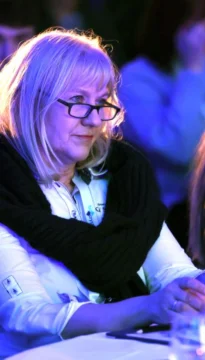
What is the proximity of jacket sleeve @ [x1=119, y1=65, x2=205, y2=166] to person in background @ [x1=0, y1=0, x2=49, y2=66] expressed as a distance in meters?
0.52

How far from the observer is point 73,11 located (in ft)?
15.4

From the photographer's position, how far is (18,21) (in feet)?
15.1

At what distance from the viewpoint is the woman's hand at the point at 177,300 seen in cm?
239

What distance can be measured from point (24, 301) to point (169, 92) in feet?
6.38

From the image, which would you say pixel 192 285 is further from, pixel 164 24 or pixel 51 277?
pixel 164 24

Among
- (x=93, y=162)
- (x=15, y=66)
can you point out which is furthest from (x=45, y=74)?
(x=93, y=162)

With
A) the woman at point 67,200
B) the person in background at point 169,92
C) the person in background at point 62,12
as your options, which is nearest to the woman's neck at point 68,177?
the woman at point 67,200

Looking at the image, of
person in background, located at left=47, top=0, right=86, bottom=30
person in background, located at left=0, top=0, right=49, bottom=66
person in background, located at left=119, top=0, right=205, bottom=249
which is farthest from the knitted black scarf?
person in background, located at left=47, top=0, right=86, bottom=30

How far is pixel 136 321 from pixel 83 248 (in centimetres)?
41

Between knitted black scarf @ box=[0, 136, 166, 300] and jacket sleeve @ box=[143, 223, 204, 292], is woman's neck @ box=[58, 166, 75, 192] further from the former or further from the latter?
jacket sleeve @ box=[143, 223, 204, 292]

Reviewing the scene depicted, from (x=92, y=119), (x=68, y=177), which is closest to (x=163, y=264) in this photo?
(x=68, y=177)

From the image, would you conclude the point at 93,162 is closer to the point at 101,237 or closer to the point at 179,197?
the point at 101,237

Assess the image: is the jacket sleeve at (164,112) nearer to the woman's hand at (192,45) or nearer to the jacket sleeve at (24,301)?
the woman's hand at (192,45)

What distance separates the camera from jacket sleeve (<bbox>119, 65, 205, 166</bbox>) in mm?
4293
